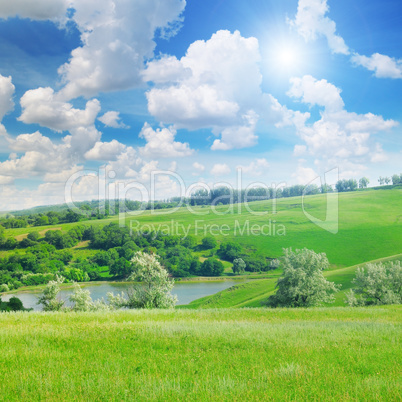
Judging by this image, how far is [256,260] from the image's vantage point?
177250 millimetres

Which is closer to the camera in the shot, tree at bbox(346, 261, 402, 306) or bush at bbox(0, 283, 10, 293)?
tree at bbox(346, 261, 402, 306)

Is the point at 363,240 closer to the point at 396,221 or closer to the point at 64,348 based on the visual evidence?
the point at 396,221

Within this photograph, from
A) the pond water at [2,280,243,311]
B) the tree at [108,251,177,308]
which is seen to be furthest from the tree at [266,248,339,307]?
the pond water at [2,280,243,311]

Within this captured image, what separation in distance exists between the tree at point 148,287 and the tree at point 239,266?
131686 millimetres

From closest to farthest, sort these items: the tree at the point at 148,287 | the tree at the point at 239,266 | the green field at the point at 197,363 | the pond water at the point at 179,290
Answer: the green field at the point at 197,363
the tree at the point at 148,287
the pond water at the point at 179,290
the tree at the point at 239,266

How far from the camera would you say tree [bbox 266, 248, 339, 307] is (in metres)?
45.3

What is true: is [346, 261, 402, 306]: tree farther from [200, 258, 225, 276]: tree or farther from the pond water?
[200, 258, 225, 276]: tree

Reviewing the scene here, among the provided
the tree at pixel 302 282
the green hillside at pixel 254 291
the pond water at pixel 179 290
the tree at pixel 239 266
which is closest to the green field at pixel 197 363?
the tree at pixel 302 282

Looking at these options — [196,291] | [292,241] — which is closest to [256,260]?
[292,241]

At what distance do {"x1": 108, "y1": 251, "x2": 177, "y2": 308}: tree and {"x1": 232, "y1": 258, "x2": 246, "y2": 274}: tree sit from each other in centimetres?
13169

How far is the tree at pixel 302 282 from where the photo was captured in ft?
149

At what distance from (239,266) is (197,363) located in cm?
16701

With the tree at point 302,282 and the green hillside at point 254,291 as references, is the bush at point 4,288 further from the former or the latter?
the tree at point 302,282

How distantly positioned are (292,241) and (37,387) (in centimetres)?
18050
